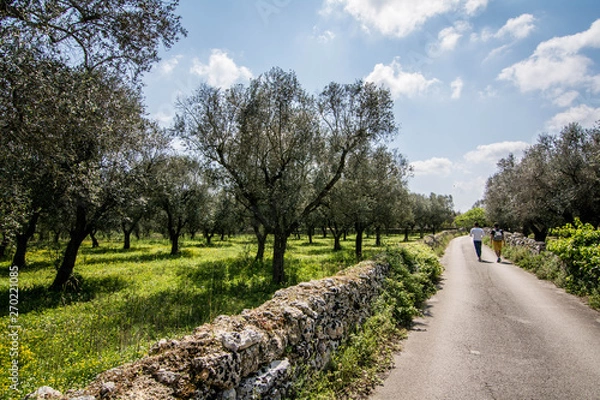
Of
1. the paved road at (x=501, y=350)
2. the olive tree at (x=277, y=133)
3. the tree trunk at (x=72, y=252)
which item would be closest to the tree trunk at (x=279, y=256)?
the olive tree at (x=277, y=133)

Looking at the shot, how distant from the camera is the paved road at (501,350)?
Result: 5.78 meters

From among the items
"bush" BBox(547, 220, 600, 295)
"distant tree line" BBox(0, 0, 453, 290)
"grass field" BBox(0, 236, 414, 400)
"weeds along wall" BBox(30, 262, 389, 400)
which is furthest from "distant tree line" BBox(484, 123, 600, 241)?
"weeds along wall" BBox(30, 262, 389, 400)

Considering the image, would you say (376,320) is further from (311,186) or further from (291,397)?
(311,186)

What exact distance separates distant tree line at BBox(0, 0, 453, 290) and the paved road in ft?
29.0

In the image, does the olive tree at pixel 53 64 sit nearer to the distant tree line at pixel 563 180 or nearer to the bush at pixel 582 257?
the bush at pixel 582 257

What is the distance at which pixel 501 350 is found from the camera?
24.4ft

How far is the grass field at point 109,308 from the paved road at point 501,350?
6156 millimetres

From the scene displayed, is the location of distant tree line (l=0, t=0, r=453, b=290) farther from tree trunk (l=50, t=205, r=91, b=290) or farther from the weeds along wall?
the weeds along wall

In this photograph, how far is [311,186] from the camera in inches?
792

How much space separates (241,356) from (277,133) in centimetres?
1594

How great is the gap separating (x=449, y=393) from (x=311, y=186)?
15.2m

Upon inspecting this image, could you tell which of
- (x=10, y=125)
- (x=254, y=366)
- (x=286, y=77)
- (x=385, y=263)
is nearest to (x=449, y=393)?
(x=254, y=366)

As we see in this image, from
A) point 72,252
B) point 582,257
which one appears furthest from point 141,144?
point 582,257

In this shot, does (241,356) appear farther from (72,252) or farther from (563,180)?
(563,180)
